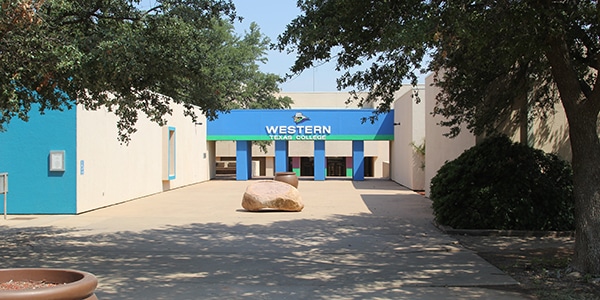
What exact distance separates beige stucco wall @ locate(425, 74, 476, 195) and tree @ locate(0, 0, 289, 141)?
9341mm

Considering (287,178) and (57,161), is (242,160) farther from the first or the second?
(57,161)

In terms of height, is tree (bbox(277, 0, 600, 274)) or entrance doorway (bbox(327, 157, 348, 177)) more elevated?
tree (bbox(277, 0, 600, 274))

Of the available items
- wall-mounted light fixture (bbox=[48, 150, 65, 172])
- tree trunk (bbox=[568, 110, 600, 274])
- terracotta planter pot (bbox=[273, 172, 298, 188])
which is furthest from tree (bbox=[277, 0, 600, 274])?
terracotta planter pot (bbox=[273, 172, 298, 188])

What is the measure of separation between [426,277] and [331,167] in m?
45.6

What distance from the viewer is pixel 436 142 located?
22062 mm

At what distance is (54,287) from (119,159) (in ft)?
57.9

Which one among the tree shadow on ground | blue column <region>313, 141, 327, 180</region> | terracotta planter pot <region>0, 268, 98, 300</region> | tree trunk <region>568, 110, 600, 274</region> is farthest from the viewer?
blue column <region>313, 141, 327, 180</region>

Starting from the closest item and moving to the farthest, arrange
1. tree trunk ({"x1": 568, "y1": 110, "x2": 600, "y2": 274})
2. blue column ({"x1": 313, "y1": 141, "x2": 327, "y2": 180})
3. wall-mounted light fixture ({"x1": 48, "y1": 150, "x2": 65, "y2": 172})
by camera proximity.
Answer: tree trunk ({"x1": 568, "y1": 110, "x2": 600, "y2": 274}) < wall-mounted light fixture ({"x1": 48, "y1": 150, "x2": 65, "y2": 172}) < blue column ({"x1": 313, "y1": 141, "x2": 327, "y2": 180})

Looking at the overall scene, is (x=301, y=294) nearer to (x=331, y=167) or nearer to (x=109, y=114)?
(x=109, y=114)

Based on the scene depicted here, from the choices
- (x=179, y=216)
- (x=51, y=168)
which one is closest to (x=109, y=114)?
(x=51, y=168)

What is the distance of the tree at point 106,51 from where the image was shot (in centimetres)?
817

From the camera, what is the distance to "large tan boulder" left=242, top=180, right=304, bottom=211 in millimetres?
17891

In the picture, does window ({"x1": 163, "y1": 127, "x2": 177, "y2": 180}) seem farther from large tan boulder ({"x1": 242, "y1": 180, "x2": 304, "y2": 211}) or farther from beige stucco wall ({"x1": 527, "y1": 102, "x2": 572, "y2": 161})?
beige stucco wall ({"x1": 527, "y1": 102, "x2": 572, "y2": 161})

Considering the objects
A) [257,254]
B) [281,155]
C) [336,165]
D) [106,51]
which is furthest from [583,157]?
[336,165]
